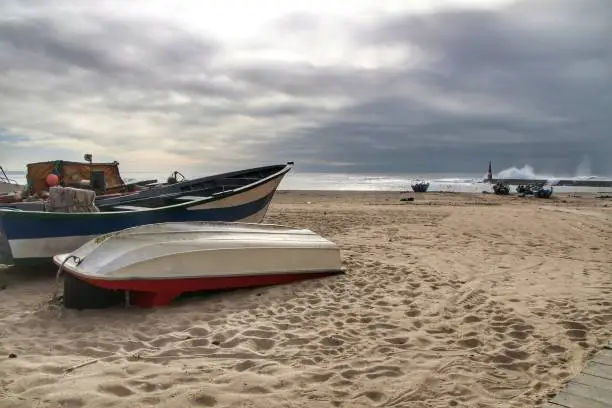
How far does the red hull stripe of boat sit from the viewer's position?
499 centimetres

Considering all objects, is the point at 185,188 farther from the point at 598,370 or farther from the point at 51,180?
the point at 598,370

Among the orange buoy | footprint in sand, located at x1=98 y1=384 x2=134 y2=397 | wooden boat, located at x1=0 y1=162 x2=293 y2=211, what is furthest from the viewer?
wooden boat, located at x1=0 y1=162 x2=293 y2=211

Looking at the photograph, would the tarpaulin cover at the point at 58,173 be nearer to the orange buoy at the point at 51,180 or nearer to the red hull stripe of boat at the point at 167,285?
the orange buoy at the point at 51,180

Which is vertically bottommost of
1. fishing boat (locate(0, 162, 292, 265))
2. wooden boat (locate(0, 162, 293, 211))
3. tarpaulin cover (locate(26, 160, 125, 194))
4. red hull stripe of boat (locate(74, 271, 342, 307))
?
red hull stripe of boat (locate(74, 271, 342, 307))

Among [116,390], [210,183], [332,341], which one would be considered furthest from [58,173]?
[332,341]

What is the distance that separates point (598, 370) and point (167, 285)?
428cm

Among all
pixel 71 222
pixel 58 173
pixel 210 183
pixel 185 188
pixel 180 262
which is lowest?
pixel 180 262

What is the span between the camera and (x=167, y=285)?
525 cm

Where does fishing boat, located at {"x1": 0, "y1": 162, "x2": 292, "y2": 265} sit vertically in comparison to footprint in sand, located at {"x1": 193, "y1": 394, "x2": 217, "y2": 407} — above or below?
above

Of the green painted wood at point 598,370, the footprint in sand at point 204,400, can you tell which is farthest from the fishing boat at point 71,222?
the green painted wood at point 598,370

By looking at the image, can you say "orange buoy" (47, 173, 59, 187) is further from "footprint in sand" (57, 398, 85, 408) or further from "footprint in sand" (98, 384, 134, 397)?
"footprint in sand" (57, 398, 85, 408)

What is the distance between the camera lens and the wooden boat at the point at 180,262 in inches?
200

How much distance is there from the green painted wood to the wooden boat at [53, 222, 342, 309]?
375 cm

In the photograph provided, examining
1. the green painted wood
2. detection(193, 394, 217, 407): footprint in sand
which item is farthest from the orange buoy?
the green painted wood
